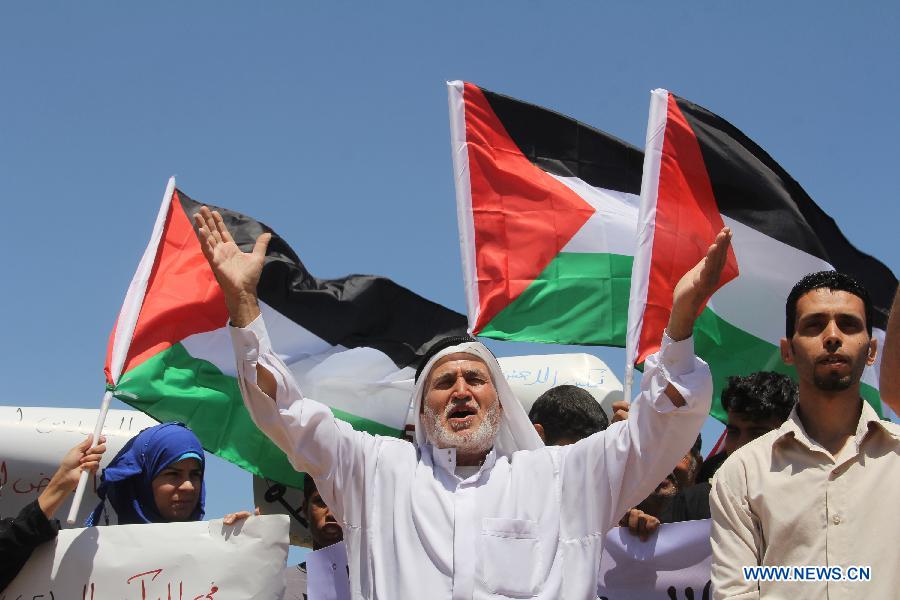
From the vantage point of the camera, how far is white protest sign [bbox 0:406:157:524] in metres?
9.74

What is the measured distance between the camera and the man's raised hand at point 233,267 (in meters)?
5.04

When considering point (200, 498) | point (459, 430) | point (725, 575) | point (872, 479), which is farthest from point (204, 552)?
point (872, 479)


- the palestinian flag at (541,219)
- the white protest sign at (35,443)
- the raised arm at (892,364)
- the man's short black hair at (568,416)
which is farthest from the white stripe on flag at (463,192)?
the raised arm at (892,364)

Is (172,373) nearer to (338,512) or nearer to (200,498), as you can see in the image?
(200,498)

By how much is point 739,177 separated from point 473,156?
180cm

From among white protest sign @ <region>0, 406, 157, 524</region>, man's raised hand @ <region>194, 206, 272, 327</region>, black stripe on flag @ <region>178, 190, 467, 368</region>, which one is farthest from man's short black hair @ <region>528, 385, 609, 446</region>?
white protest sign @ <region>0, 406, 157, 524</region>

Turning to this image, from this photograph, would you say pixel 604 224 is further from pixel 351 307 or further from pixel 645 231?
pixel 351 307

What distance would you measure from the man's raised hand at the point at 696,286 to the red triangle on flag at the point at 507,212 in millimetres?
3601

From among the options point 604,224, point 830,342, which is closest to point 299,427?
point 830,342

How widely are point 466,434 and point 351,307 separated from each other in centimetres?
401

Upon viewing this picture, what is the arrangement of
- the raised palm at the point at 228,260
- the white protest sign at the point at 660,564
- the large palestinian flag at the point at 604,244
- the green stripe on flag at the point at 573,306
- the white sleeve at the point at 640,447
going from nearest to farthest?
1. the white sleeve at the point at 640,447
2. the raised palm at the point at 228,260
3. the white protest sign at the point at 660,564
4. the large palestinian flag at the point at 604,244
5. the green stripe on flag at the point at 573,306

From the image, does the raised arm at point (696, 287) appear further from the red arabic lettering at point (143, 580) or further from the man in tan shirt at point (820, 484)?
the red arabic lettering at point (143, 580)

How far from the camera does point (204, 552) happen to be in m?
5.83

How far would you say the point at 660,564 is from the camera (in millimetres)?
5699
